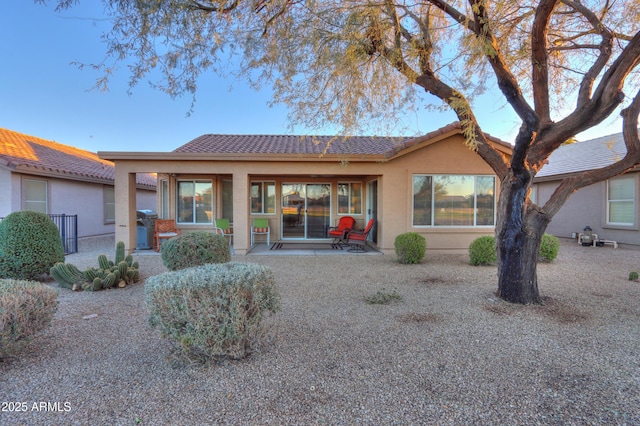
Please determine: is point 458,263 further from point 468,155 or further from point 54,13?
point 54,13

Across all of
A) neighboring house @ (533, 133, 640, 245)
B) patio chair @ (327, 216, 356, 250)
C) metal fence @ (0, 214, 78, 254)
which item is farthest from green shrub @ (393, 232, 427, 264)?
metal fence @ (0, 214, 78, 254)

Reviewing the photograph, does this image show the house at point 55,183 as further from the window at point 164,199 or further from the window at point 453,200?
the window at point 453,200

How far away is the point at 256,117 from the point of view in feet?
25.4

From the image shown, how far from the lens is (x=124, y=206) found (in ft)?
31.4

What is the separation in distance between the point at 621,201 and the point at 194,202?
15723 millimetres

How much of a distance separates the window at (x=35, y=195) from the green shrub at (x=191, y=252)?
8402 mm

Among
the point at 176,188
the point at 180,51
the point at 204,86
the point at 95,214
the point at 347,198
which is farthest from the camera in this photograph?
the point at 95,214

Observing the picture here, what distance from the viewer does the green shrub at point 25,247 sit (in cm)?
586

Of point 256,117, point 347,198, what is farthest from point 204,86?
point 347,198

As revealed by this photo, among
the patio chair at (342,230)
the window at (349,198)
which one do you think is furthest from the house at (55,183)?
the window at (349,198)

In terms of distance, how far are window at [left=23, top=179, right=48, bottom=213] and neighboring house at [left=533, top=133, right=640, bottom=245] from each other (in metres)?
19.3

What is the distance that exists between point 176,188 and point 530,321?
1116 centimetres

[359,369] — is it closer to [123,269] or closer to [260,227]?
[123,269]

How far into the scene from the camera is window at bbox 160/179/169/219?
11.6 meters
